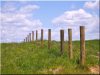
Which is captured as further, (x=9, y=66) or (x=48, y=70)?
(x=9, y=66)

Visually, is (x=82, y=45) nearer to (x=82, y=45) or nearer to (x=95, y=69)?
(x=82, y=45)

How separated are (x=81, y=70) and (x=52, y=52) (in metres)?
7.03

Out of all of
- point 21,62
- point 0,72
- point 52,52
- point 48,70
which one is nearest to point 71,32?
point 52,52

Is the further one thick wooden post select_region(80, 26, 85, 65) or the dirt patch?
thick wooden post select_region(80, 26, 85, 65)

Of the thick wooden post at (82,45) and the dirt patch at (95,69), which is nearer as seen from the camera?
the dirt patch at (95,69)

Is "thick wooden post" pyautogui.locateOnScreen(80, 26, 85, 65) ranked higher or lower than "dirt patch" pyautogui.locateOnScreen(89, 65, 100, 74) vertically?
higher

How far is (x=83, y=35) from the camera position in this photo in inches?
724

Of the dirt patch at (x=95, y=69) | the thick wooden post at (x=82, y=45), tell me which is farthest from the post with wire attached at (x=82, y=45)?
the dirt patch at (x=95, y=69)

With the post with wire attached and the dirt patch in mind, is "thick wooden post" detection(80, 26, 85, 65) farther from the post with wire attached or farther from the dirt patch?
the dirt patch

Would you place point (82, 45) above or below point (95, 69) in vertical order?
above

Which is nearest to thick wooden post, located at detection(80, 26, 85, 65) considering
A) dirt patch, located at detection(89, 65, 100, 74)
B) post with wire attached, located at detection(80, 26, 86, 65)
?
post with wire attached, located at detection(80, 26, 86, 65)

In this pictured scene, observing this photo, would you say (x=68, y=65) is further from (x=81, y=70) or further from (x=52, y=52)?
(x=52, y=52)

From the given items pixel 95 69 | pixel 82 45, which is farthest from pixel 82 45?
pixel 95 69

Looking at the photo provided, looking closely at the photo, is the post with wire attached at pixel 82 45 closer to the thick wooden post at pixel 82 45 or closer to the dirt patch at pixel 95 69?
the thick wooden post at pixel 82 45
